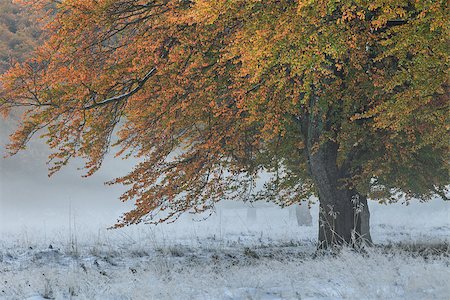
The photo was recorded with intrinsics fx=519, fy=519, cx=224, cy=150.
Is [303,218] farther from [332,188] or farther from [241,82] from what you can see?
[241,82]

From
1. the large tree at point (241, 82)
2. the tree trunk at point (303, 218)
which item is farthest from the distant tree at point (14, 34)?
the tree trunk at point (303, 218)

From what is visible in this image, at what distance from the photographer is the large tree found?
7016mm

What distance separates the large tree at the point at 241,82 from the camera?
702 centimetres

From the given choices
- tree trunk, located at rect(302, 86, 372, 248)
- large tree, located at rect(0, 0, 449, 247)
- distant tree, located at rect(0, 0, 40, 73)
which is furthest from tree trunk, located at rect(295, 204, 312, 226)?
tree trunk, located at rect(302, 86, 372, 248)

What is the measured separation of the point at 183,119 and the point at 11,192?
130ft

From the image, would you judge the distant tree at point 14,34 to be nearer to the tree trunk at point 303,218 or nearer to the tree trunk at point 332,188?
the tree trunk at point 332,188

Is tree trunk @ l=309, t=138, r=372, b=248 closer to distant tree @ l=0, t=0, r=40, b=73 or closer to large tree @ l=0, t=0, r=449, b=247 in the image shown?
large tree @ l=0, t=0, r=449, b=247

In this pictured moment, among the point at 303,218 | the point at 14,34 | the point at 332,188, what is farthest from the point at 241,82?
the point at 303,218

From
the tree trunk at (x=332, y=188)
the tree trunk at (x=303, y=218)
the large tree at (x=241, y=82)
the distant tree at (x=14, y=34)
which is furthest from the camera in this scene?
the tree trunk at (x=303, y=218)

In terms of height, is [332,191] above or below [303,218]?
above

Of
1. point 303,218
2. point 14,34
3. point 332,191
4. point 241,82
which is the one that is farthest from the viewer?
point 303,218

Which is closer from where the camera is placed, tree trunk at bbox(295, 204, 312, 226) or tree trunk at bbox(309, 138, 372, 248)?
tree trunk at bbox(309, 138, 372, 248)

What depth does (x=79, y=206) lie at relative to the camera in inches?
1852

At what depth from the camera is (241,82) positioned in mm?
9141
